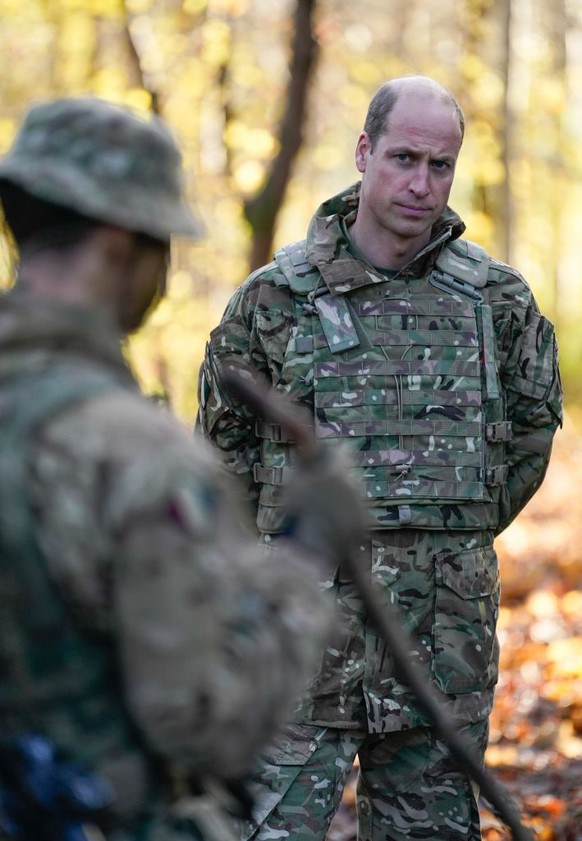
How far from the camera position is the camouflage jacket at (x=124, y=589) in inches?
72.4

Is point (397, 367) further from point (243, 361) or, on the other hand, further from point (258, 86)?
point (258, 86)

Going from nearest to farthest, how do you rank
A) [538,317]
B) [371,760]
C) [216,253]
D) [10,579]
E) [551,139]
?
[10,579] → [371,760] → [538,317] → [216,253] → [551,139]

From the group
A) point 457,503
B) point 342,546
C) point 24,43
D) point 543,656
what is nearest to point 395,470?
Answer: point 457,503

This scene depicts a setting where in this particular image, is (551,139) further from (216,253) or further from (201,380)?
(201,380)

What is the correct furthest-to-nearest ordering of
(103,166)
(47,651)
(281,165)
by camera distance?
(281,165) < (103,166) < (47,651)

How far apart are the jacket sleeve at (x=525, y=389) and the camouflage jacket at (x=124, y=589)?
7.30 ft

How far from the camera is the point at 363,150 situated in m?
4.17

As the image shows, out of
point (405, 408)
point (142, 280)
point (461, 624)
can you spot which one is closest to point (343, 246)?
point (405, 408)

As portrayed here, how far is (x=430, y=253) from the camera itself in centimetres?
404

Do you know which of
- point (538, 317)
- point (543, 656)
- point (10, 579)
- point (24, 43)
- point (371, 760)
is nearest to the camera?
point (10, 579)

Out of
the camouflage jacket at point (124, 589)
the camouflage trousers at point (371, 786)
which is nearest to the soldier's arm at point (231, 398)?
the camouflage trousers at point (371, 786)

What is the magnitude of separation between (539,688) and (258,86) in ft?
31.2

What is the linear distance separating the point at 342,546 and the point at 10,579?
0.58 metres

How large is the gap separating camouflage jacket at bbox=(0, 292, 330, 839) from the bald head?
227 cm
